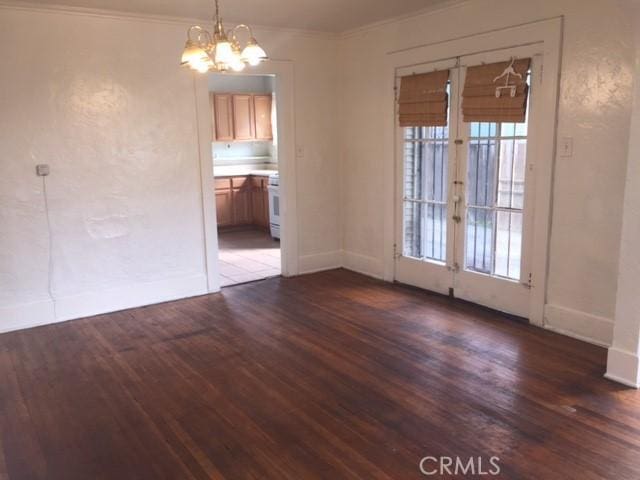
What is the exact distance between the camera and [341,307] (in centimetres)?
460

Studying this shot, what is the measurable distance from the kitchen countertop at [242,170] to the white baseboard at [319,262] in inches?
85.2

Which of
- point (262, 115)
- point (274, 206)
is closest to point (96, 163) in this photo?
point (274, 206)

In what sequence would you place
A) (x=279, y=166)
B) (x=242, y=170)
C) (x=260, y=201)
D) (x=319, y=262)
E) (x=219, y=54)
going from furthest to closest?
(x=242, y=170) < (x=260, y=201) < (x=319, y=262) < (x=279, y=166) < (x=219, y=54)

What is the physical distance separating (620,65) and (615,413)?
209 centimetres

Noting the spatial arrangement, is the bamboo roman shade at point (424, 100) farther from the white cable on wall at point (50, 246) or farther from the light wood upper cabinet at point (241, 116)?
the light wood upper cabinet at point (241, 116)

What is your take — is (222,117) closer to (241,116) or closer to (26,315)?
(241,116)

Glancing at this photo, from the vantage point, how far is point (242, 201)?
811 centimetres

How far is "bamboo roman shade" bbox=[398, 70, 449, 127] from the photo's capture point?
448 centimetres

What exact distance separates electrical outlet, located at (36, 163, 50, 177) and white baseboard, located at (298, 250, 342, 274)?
8.39ft

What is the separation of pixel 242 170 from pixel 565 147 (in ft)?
18.2

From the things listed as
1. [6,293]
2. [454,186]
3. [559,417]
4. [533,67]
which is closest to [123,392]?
[6,293]

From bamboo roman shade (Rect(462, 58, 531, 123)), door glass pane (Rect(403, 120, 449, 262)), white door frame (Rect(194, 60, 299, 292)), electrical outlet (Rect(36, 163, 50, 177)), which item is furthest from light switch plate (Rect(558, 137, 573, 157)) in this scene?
electrical outlet (Rect(36, 163, 50, 177))

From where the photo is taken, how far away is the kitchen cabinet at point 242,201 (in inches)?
311

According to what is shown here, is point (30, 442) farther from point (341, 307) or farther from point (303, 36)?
point (303, 36)
